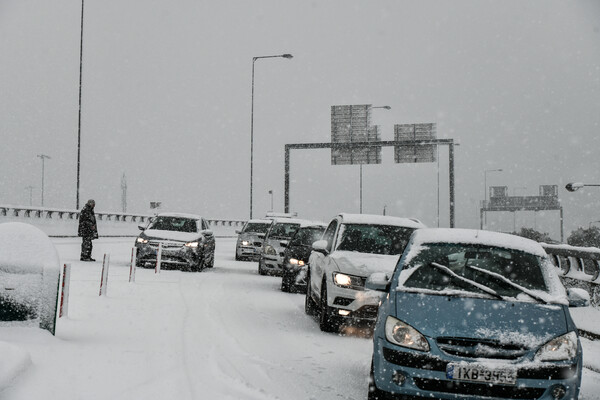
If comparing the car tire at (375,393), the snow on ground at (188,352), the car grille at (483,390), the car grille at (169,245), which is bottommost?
the snow on ground at (188,352)

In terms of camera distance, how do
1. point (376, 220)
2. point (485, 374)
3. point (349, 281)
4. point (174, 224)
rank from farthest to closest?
1. point (174, 224)
2. point (376, 220)
3. point (349, 281)
4. point (485, 374)

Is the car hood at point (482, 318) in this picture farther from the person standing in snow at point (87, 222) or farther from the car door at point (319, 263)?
the person standing in snow at point (87, 222)

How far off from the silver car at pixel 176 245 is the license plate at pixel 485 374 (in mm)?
14876

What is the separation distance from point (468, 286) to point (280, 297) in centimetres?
904

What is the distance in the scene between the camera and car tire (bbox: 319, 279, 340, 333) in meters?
10.0

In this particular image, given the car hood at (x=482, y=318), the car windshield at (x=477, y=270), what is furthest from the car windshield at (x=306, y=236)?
the car hood at (x=482, y=318)

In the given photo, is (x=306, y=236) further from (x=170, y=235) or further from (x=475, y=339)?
(x=475, y=339)

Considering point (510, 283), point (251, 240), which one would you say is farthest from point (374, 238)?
point (251, 240)

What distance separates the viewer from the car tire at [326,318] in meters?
10.0

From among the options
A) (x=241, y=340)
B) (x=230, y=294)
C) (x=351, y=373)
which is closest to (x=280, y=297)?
(x=230, y=294)

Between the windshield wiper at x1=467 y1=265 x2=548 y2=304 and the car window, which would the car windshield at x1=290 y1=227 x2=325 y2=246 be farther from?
the windshield wiper at x1=467 y1=265 x2=548 y2=304

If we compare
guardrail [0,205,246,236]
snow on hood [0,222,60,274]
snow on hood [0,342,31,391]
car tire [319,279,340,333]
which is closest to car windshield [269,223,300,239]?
car tire [319,279,340,333]

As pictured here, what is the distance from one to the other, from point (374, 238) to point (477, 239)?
444 centimetres

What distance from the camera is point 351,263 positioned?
33.6 feet
